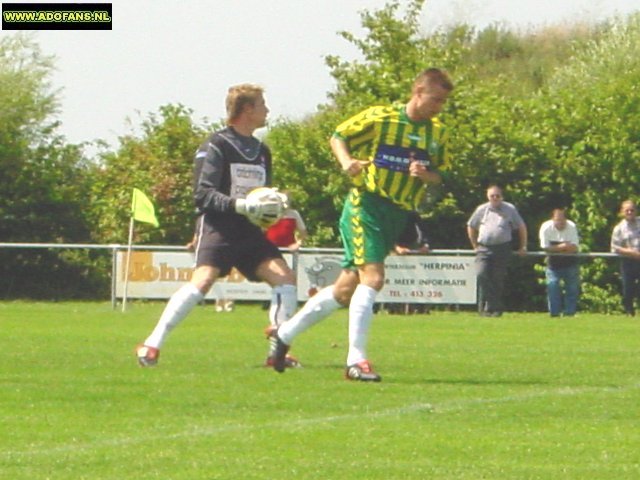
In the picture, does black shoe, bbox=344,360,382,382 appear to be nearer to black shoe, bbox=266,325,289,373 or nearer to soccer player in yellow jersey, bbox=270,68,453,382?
soccer player in yellow jersey, bbox=270,68,453,382

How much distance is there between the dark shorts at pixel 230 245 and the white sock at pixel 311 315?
1.74 ft

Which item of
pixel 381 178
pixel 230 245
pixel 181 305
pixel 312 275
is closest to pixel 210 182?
pixel 230 245

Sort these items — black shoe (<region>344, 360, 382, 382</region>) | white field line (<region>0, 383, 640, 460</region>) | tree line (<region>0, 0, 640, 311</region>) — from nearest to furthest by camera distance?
white field line (<region>0, 383, 640, 460</region>) < black shoe (<region>344, 360, 382, 382</region>) < tree line (<region>0, 0, 640, 311</region>)

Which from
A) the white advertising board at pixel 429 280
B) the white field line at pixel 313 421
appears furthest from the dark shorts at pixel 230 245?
the white advertising board at pixel 429 280

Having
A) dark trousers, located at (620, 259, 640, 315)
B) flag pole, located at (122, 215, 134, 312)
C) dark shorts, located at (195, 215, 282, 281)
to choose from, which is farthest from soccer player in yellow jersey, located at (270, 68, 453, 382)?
flag pole, located at (122, 215, 134, 312)

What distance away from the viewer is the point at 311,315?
11.2m

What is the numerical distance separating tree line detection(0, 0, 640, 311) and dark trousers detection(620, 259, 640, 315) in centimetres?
203

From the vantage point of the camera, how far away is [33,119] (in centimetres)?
4238

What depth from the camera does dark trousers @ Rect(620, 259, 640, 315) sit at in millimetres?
25312

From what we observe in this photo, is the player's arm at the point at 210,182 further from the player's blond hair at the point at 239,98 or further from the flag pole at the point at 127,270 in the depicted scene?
the flag pole at the point at 127,270

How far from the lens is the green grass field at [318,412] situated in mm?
6812

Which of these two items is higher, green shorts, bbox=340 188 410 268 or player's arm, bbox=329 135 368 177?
player's arm, bbox=329 135 368 177

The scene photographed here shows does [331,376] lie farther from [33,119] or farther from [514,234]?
[33,119]

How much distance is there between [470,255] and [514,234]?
2014 millimetres
